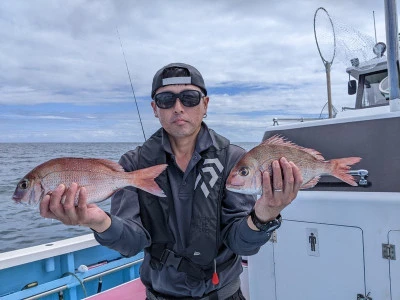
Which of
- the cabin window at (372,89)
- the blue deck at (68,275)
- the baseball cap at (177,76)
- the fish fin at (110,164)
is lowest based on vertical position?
the blue deck at (68,275)

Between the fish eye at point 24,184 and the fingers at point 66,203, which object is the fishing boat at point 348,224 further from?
the fish eye at point 24,184

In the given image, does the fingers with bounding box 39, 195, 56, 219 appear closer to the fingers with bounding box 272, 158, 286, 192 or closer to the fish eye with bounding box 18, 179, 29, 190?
the fish eye with bounding box 18, 179, 29, 190

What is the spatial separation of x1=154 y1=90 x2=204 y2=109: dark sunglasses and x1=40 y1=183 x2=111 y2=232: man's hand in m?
0.75

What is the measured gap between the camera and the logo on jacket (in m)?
2.39

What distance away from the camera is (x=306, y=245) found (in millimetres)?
2949

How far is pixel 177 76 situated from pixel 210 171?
650 millimetres

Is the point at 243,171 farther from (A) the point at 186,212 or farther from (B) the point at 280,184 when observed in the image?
(A) the point at 186,212

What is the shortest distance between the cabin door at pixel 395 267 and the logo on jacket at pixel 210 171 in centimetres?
124

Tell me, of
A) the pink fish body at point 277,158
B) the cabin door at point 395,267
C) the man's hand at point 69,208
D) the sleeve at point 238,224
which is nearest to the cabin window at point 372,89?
the cabin door at point 395,267

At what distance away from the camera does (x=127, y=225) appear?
2258mm

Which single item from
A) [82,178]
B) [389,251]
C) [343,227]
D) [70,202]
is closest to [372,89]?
[343,227]

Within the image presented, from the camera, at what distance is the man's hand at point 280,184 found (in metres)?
1.98

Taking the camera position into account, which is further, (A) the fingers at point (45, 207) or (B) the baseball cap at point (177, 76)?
(B) the baseball cap at point (177, 76)

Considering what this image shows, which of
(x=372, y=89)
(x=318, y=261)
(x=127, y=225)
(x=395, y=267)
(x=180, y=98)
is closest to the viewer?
(x=127, y=225)
